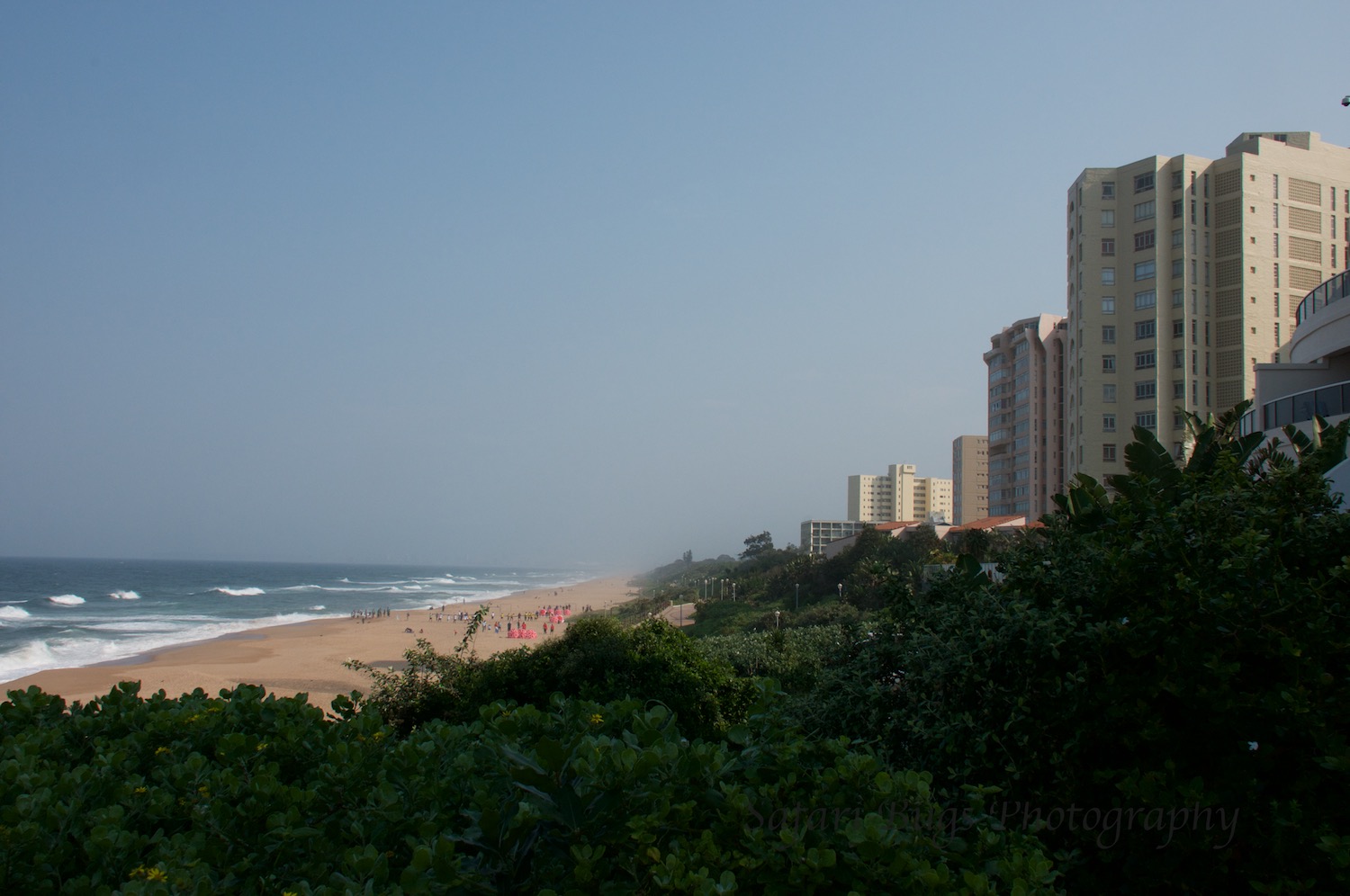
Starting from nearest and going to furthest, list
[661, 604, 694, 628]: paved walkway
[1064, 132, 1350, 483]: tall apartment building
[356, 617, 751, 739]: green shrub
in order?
[356, 617, 751, 739]: green shrub → [1064, 132, 1350, 483]: tall apartment building → [661, 604, 694, 628]: paved walkway

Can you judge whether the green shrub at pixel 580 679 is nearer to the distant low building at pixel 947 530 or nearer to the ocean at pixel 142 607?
the ocean at pixel 142 607

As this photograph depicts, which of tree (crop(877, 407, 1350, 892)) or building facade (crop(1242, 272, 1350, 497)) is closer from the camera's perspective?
tree (crop(877, 407, 1350, 892))

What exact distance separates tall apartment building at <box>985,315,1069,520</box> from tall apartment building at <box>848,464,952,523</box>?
79.0 m

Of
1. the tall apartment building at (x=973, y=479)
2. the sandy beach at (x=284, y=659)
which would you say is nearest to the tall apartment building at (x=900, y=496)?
the tall apartment building at (x=973, y=479)

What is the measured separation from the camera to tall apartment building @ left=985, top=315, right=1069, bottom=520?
66688mm

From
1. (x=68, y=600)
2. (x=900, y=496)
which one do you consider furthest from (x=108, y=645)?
(x=900, y=496)

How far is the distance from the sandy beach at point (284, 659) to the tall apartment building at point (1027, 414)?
39.5 meters

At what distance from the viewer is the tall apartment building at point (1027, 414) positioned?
66.7 m

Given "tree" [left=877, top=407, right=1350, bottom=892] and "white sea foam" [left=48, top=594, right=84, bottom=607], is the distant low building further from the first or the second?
"white sea foam" [left=48, top=594, right=84, bottom=607]

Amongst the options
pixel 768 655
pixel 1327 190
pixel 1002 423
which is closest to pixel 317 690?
pixel 768 655

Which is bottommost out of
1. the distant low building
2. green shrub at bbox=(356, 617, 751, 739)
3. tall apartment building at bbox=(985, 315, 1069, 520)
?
green shrub at bbox=(356, 617, 751, 739)

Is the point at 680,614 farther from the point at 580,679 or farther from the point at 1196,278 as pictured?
the point at 580,679

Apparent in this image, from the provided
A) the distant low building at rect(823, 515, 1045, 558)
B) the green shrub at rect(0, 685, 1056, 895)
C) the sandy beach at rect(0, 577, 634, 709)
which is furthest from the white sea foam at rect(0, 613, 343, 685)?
the distant low building at rect(823, 515, 1045, 558)

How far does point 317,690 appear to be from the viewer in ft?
98.6
